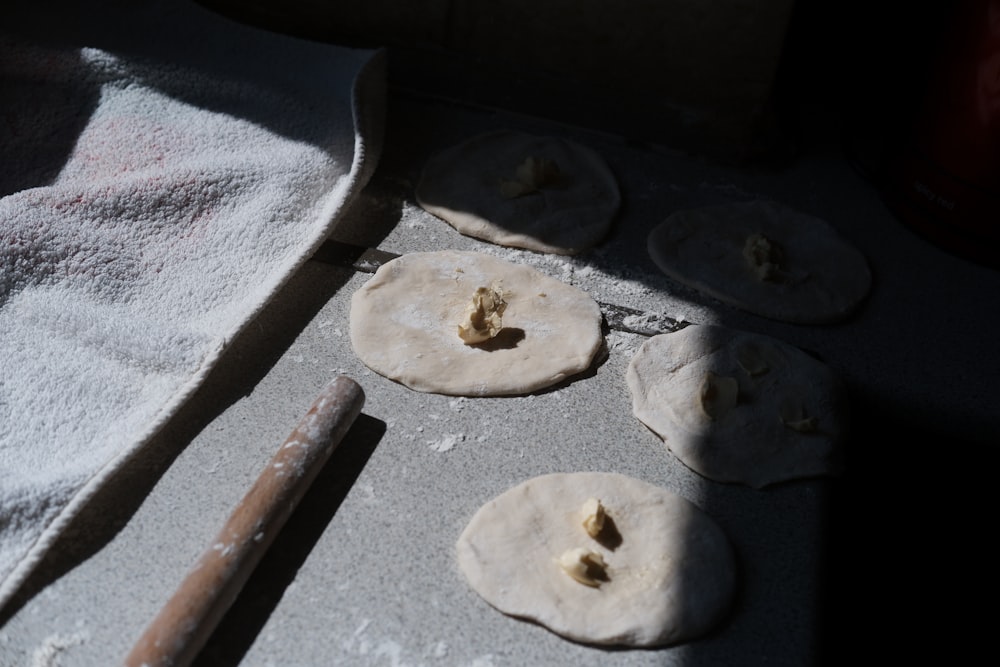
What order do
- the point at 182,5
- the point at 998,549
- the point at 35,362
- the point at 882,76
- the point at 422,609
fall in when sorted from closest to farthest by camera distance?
1. the point at 422,609
2. the point at 35,362
3. the point at 998,549
4. the point at 182,5
5. the point at 882,76

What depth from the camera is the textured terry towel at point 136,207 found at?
1433mm

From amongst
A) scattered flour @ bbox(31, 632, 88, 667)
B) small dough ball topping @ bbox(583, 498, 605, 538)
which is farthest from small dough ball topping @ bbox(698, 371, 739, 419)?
scattered flour @ bbox(31, 632, 88, 667)

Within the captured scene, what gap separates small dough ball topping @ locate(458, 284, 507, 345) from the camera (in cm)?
162

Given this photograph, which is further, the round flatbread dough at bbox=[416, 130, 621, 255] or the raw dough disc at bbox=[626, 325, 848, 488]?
the round flatbread dough at bbox=[416, 130, 621, 255]

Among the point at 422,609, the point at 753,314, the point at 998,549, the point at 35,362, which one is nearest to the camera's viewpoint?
the point at 422,609

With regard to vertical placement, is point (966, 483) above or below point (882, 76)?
below

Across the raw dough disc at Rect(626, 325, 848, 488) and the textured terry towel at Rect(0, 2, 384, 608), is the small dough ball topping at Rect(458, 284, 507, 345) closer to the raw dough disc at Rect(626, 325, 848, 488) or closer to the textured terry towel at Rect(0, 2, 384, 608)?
the raw dough disc at Rect(626, 325, 848, 488)

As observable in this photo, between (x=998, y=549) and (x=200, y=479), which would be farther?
(x=998, y=549)

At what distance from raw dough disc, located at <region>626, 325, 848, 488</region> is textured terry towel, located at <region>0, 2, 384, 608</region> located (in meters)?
0.69

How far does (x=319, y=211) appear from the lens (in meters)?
1.88

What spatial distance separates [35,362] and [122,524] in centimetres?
36

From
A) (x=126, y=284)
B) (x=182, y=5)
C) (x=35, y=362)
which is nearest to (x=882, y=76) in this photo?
(x=182, y=5)

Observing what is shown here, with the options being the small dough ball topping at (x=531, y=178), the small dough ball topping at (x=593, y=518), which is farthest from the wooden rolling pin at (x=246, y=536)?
the small dough ball topping at (x=531, y=178)

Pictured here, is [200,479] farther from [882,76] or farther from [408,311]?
[882,76]
